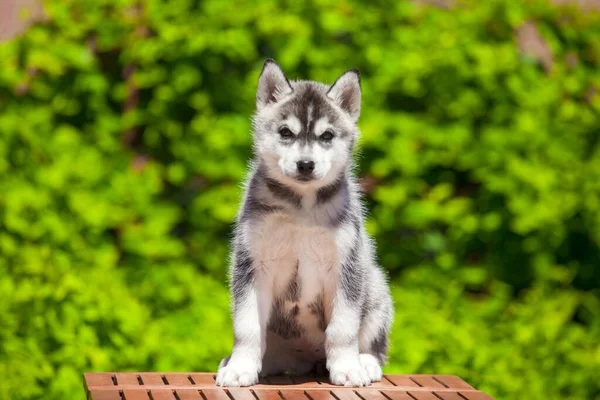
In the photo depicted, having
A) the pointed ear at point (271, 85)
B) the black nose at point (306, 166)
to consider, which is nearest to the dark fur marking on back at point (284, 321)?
the black nose at point (306, 166)

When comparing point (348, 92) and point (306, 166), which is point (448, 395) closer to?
point (306, 166)

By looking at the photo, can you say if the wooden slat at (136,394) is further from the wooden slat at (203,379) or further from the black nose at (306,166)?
the black nose at (306,166)

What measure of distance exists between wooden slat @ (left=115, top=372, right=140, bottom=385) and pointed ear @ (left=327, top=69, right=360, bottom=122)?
66.5 inches

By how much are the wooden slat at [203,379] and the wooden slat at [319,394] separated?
50 cm

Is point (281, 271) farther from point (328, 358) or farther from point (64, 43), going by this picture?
point (64, 43)

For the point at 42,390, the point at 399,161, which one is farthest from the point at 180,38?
the point at 42,390

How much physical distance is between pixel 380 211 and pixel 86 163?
2.32 meters

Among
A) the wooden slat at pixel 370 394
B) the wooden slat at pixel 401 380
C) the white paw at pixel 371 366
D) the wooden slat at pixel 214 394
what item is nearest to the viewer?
the wooden slat at pixel 214 394

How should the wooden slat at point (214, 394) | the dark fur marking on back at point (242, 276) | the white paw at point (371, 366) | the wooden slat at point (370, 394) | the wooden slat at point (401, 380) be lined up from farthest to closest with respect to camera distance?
the wooden slat at point (401, 380) → the white paw at point (371, 366) → the dark fur marking on back at point (242, 276) → the wooden slat at point (370, 394) → the wooden slat at point (214, 394)

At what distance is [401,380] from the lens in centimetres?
445

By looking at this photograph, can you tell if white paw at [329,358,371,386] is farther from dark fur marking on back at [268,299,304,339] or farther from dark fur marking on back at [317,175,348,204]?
dark fur marking on back at [317,175,348,204]

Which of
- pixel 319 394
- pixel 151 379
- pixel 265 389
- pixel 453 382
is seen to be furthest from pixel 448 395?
pixel 151 379

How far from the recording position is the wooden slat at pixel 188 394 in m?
3.80

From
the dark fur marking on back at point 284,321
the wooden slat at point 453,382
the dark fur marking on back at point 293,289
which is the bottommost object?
the wooden slat at point 453,382
